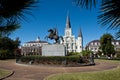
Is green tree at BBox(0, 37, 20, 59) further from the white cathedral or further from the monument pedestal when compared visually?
the white cathedral

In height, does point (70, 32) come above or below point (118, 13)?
above

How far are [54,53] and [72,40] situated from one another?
10938 cm

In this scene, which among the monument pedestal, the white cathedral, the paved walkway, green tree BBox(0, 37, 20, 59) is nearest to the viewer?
the paved walkway

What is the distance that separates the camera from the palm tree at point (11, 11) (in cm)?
200

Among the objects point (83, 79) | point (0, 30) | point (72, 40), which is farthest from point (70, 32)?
point (0, 30)

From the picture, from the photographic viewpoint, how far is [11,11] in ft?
6.79

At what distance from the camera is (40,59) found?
29.6 meters

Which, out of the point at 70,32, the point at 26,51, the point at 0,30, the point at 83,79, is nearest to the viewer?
the point at 0,30

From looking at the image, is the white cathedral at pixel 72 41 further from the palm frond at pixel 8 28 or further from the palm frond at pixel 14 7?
the palm frond at pixel 14 7

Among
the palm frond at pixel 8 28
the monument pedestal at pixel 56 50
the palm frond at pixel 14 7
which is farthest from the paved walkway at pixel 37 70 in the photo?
the palm frond at pixel 14 7

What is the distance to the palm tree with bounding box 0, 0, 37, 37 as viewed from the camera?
1996 millimetres

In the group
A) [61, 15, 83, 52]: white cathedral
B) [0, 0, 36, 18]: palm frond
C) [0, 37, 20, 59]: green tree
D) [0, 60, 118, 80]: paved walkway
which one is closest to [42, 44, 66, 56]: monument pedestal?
[0, 60, 118, 80]: paved walkway

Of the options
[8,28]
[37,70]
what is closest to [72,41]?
[37,70]

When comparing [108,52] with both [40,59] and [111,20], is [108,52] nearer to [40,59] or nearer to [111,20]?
[40,59]
